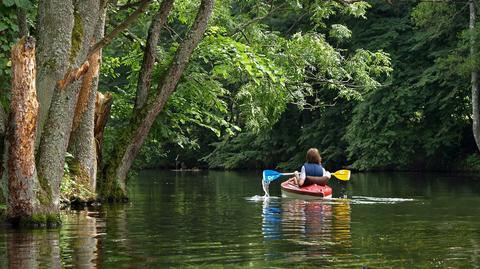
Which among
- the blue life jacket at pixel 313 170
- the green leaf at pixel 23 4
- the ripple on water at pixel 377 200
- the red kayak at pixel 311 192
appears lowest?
the ripple on water at pixel 377 200

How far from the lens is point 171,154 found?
6800cm

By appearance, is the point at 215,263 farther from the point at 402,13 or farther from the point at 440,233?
the point at 402,13

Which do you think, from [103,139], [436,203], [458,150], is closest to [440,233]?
[436,203]

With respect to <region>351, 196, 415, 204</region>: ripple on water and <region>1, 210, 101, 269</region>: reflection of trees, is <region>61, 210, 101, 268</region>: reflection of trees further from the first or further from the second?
<region>351, 196, 415, 204</region>: ripple on water

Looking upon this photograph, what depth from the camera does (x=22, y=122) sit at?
1373cm

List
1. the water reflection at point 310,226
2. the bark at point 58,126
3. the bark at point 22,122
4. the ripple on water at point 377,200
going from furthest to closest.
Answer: the ripple on water at point 377,200
the bark at point 58,126
the bark at point 22,122
the water reflection at point 310,226

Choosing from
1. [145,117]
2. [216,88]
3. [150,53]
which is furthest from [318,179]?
[150,53]

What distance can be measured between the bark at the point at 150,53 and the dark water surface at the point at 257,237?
252cm

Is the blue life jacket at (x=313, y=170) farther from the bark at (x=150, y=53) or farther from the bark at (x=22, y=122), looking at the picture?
the bark at (x=22, y=122)

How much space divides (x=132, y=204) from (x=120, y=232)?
744 cm

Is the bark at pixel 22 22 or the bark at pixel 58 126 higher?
the bark at pixel 22 22

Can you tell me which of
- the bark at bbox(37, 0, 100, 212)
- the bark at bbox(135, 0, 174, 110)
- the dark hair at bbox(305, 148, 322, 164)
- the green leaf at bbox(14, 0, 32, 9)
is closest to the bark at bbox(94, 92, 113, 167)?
the bark at bbox(135, 0, 174, 110)

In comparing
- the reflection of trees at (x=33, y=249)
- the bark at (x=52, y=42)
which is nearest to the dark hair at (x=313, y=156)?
the bark at (x=52, y=42)

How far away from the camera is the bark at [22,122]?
13703 mm
